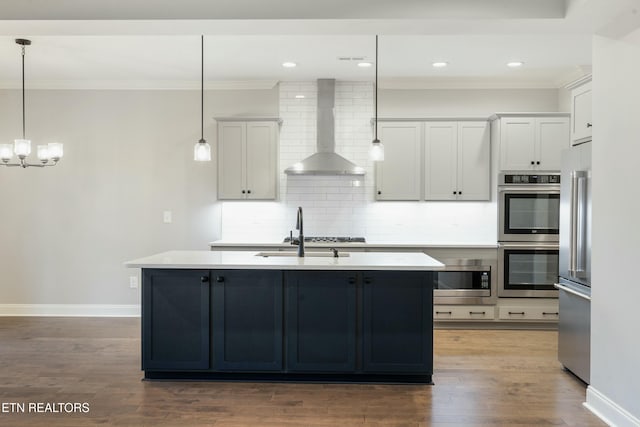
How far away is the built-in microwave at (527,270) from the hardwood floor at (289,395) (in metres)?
0.81

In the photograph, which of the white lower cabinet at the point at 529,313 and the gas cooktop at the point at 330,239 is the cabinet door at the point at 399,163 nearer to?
the gas cooktop at the point at 330,239

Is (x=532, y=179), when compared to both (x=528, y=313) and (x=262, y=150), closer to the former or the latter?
(x=528, y=313)

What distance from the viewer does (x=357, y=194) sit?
577 cm

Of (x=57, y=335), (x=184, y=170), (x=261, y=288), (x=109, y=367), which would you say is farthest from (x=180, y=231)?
(x=261, y=288)

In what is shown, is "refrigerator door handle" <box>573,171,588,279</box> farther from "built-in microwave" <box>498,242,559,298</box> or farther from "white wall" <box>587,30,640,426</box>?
"built-in microwave" <box>498,242,559,298</box>

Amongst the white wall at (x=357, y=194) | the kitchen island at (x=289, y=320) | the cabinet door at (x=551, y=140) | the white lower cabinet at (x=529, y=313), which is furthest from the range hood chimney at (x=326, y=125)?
the white lower cabinet at (x=529, y=313)

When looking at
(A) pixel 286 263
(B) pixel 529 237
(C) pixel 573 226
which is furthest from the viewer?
(B) pixel 529 237

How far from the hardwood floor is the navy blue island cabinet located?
162mm

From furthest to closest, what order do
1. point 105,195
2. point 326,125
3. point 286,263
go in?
point 105,195 → point 326,125 → point 286,263

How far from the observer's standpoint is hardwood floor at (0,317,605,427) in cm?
298

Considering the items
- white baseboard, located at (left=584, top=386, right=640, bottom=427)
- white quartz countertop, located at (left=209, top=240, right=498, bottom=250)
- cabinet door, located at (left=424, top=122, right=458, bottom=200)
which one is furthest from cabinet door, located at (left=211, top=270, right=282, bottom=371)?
cabinet door, located at (left=424, top=122, right=458, bottom=200)

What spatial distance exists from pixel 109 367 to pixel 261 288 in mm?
1483

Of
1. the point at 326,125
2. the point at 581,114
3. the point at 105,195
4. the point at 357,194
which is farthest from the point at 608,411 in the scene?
the point at 105,195

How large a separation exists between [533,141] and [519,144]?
150 millimetres
